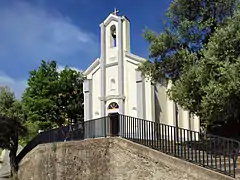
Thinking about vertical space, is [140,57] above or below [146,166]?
above

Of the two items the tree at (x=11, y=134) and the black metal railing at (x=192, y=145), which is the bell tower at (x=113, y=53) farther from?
the black metal railing at (x=192, y=145)

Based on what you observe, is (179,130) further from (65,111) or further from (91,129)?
(65,111)

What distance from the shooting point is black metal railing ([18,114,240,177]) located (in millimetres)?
8938

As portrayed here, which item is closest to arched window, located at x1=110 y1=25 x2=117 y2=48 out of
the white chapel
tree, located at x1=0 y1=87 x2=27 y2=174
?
the white chapel

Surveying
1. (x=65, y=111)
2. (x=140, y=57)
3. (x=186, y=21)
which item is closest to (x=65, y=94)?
(x=65, y=111)

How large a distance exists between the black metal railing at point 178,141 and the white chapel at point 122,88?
31.0 feet

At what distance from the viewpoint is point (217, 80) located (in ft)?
37.2

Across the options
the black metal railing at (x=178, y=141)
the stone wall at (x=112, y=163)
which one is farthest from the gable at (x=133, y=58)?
the black metal railing at (x=178, y=141)

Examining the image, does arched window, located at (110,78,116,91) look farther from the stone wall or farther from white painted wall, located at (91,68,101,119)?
the stone wall

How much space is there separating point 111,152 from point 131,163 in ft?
3.41

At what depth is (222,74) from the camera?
35.5ft

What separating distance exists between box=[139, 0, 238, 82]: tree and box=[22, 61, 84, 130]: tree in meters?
16.4

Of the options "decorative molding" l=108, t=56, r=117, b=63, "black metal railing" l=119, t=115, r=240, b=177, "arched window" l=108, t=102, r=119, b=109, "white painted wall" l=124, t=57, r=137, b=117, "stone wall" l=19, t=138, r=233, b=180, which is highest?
"decorative molding" l=108, t=56, r=117, b=63

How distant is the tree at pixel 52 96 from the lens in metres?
28.8
